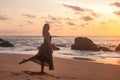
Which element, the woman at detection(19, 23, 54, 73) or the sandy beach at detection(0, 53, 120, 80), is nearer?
the sandy beach at detection(0, 53, 120, 80)

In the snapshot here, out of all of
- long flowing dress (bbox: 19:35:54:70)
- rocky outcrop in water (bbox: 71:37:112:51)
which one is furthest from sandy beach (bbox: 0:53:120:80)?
rocky outcrop in water (bbox: 71:37:112:51)

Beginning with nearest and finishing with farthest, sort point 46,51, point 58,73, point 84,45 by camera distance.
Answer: point 46,51, point 58,73, point 84,45

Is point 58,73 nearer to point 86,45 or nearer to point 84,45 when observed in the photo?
point 84,45

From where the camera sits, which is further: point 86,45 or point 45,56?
point 86,45

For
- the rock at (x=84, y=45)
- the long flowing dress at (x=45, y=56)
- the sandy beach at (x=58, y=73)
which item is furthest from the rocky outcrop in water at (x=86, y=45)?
the long flowing dress at (x=45, y=56)

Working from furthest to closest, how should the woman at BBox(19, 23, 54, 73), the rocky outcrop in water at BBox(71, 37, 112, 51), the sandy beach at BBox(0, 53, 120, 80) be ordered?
the rocky outcrop in water at BBox(71, 37, 112, 51), the woman at BBox(19, 23, 54, 73), the sandy beach at BBox(0, 53, 120, 80)

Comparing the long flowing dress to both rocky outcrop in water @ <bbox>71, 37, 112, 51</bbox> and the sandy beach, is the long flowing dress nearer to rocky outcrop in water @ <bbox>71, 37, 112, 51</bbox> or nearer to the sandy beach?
the sandy beach

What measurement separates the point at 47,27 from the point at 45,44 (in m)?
0.84

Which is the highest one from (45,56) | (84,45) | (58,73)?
(45,56)

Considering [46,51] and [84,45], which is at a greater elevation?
[46,51]

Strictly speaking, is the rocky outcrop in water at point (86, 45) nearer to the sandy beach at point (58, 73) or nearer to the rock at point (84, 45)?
the rock at point (84, 45)

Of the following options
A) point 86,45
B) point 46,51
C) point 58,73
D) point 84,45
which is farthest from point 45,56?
point 86,45

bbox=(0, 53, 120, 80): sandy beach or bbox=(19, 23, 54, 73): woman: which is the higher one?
bbox=(19, 23, 54, 73): woman

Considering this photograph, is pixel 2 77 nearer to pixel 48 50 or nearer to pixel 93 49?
pixel 48 50
